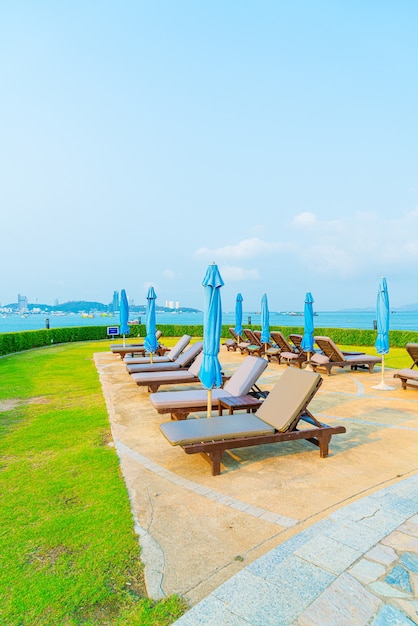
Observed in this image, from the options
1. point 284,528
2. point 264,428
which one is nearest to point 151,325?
point 264,428

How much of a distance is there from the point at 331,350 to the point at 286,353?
2.34 m

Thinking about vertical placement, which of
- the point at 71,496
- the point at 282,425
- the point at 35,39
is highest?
the point at 35,39

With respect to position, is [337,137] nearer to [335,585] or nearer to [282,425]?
[282,425]

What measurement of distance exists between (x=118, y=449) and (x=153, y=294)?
841 centimetres

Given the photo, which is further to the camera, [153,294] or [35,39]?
[153,294]

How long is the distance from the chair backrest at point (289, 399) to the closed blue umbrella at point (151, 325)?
634cm

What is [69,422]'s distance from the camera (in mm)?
6766

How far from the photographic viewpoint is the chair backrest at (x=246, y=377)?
688 cm

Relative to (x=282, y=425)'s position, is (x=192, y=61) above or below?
above

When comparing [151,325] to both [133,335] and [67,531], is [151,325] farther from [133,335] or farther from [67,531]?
[133,335]

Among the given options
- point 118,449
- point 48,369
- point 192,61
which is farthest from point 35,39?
point 118,449

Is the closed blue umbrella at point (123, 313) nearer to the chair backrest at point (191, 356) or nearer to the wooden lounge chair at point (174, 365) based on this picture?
the wooden lounge chair at point (174, 365)

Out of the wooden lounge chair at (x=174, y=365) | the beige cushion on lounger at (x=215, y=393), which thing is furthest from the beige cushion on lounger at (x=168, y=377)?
the beige cushion on lounger at (x=215, y=393)

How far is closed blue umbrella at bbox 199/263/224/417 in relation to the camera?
238 inches
